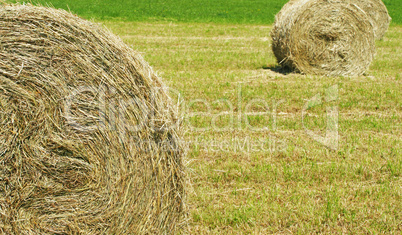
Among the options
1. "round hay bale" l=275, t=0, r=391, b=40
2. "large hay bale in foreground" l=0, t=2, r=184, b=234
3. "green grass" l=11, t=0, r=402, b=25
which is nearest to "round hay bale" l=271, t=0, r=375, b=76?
"round hay bale" l=275, t=0, r=391, b=40

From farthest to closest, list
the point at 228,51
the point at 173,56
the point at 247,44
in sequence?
the point at 247,44 < the point at 228,51 < the point at 173,56

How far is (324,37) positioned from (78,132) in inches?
294

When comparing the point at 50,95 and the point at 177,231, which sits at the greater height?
the point at 50,95

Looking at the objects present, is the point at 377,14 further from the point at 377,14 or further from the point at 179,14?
the point at 179,14

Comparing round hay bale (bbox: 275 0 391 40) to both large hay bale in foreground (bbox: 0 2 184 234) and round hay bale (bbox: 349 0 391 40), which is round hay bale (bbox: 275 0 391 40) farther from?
large hay bale in foreground (bbox: 0 2 184 234)

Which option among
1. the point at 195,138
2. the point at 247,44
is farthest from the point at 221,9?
the point at 195,138

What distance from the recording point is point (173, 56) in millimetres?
11016

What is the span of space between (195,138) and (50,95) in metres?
2.74

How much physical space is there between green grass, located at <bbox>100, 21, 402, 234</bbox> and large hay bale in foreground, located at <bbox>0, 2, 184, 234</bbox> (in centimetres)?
45

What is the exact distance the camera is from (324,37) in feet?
31.1

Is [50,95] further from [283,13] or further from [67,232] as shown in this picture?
[283,13]

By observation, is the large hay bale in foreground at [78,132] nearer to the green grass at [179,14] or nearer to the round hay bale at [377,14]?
the round hay bale at [377,14]

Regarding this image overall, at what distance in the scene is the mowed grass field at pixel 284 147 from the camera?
3.84m

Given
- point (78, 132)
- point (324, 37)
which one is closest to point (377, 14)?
point (324, 37)
